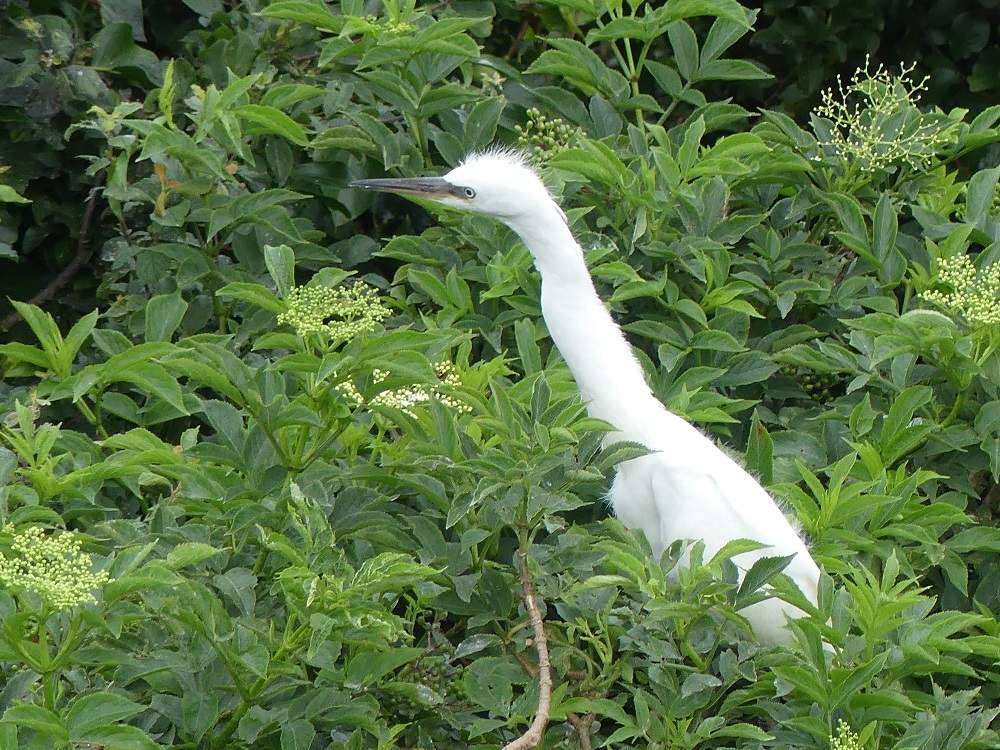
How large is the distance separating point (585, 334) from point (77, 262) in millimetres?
1600

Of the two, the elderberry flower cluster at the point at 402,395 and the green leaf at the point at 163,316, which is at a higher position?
the elderberry flower cluster at the point at 402,395

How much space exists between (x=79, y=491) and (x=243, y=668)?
1.74 ft

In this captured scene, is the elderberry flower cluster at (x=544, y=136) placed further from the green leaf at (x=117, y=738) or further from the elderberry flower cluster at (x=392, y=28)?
the green leaf at (x=117, y=738)

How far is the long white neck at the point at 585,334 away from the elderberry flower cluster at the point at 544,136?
0.54 metres

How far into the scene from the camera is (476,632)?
7.66ft

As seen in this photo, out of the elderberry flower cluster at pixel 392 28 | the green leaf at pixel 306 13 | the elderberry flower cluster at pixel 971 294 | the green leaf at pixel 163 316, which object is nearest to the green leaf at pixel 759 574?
the elderberry flower cluster at pixel 971 294

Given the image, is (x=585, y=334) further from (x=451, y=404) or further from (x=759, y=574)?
(x=759, y=574)

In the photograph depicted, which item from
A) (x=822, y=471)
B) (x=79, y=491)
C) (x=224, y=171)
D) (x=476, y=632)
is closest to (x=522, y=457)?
(x=476, y=632)

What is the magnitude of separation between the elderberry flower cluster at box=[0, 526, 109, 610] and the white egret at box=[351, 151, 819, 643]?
1.28 meters

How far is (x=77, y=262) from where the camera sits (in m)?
3.63

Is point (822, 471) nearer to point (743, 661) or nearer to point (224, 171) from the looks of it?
point (743, 661)

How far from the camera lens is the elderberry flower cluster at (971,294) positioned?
8.54ft

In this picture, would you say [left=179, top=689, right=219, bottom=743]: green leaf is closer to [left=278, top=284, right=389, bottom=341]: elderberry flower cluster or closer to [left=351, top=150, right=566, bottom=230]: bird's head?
[left=278, top=284, right=389, bottom=341]: elderberry flower cluster

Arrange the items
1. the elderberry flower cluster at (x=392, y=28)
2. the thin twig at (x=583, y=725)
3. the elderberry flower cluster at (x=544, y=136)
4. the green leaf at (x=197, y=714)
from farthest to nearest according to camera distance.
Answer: the elderberry flower cluster at (x=544, y=136), the elderberry flower cluster at (x=392, y=28), the thin twig at (x=583, y=725), the green leaf at (x=197, y=714)
